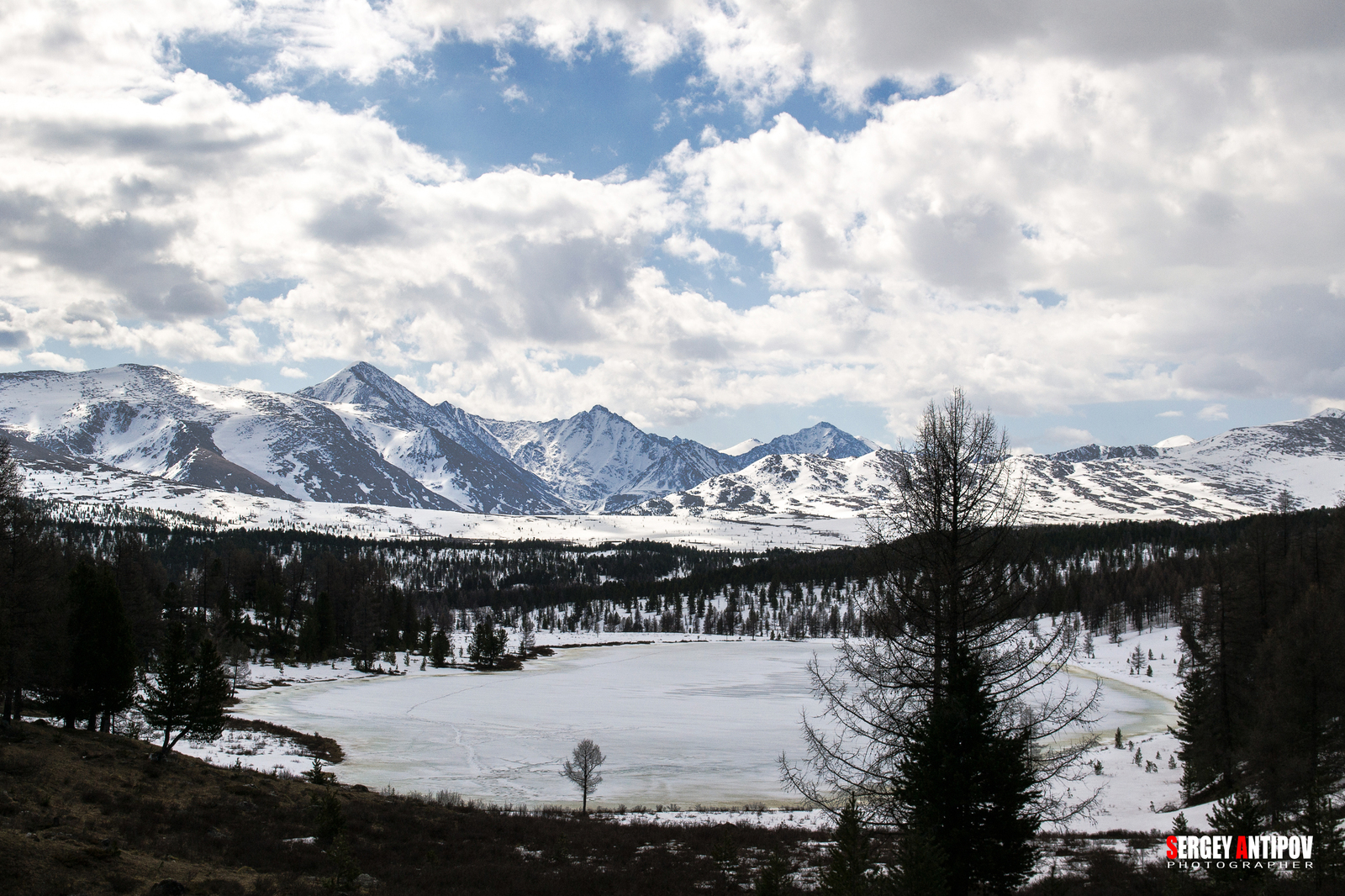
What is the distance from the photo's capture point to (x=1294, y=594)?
48.8 m

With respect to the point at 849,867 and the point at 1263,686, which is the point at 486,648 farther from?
the point at 849,867

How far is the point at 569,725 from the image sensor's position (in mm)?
62906

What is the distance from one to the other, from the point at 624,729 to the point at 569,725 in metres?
4.86

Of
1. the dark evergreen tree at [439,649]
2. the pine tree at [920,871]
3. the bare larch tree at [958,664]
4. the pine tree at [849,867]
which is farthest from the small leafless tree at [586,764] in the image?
the dark evergreen tree at [439,649]

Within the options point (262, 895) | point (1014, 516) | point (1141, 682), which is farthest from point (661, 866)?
point (1141, 682)

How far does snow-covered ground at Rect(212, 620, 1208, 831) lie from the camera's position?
39969 millimetres

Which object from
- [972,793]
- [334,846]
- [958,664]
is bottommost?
[334,846]

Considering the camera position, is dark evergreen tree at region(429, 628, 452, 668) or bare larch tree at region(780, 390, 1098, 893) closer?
bare larch tree at region(780, 390, 1098, 893)

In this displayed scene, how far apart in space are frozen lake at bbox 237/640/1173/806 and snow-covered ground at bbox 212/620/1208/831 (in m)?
0.22

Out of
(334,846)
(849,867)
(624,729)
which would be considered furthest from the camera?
(624,729)

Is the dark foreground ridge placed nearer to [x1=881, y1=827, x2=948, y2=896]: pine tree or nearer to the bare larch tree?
[x1=881, y1=827, x2=948, y2=896]: pine tree

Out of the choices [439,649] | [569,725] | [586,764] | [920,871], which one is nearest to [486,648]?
[439,649]

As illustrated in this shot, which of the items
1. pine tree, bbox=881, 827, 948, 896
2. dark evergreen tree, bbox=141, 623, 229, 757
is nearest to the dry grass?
dark evergreen tree, bbox=141, 623, 229, 757

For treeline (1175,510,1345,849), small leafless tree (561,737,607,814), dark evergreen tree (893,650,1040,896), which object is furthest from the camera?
small leafless tree (561,737,607,814)
